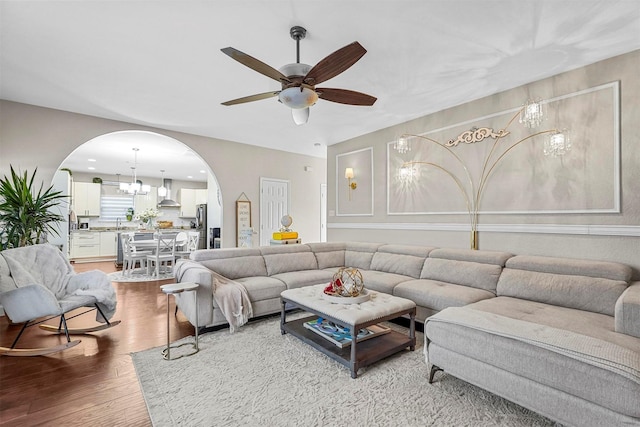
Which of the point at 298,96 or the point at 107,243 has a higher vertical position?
the point at 298,96

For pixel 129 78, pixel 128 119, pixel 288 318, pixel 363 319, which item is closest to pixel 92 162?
pixel 128 119

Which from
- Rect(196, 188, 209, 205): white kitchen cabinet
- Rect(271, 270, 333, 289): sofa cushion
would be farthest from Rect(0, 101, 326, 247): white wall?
Rect(196, 188, 209, 205): white kitchen cabinet

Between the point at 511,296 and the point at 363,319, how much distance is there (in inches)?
64.1

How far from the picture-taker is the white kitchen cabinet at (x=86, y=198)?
8.62 metres

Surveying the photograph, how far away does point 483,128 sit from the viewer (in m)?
3.72

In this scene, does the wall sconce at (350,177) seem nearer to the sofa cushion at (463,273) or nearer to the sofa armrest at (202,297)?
the sofa cushion at (463,273)

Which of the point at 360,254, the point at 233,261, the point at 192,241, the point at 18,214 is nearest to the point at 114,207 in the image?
the point at 192,241

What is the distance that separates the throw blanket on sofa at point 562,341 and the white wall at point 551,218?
67.9 inches

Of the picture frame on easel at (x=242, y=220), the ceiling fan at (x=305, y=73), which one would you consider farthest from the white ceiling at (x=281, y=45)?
the picture frame on easel at (x=242, y=220)

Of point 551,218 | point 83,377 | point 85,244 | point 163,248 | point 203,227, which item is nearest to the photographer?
point 83,377

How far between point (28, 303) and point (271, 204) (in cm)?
441

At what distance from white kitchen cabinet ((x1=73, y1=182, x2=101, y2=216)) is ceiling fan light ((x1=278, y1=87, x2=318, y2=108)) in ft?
30.2

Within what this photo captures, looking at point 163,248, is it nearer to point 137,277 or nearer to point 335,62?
point 137,277

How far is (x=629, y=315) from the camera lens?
1870 mm
